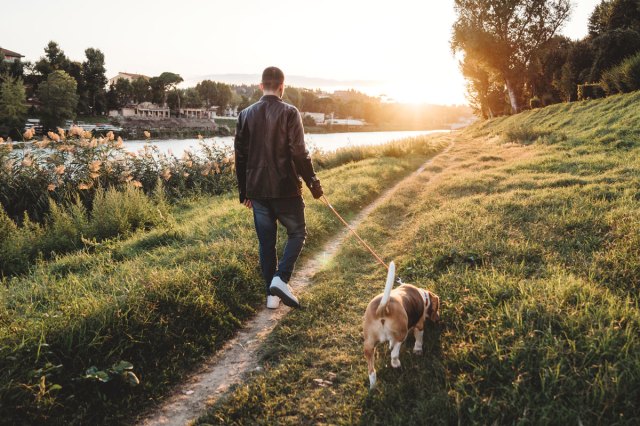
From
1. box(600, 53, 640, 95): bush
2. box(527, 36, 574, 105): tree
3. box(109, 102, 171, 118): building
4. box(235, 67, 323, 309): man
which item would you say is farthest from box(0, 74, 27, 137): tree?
box(527, 36, 574, 105): tree

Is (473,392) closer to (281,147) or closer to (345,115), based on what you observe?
(281,147)

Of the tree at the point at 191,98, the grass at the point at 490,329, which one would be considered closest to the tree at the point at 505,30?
the grass at the point at 490,329

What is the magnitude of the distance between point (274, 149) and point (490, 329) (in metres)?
2.90

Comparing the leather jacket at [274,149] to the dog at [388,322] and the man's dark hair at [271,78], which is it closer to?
the man's dark hair at [271,78]

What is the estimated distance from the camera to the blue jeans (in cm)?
463

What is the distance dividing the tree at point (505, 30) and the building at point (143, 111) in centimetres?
5857

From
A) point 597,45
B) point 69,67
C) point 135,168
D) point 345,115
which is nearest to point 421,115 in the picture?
point 345,115

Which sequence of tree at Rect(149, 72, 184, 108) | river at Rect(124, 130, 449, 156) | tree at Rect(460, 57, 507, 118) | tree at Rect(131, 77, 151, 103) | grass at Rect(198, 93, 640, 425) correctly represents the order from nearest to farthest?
grass at Rect(198, 93, 640, 425), river at Rect(124, 130, 449, 156), tree at Rect(460, 57, 507, 118), tree at Rect(131, 77, 151, 103), tree at Rect(149, 72, 184, 108)

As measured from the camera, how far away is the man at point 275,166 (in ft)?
14.4

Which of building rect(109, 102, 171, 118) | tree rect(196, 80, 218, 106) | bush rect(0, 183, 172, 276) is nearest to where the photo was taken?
bush rect(0, 183, 172, 276)

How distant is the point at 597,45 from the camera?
78.5 feet

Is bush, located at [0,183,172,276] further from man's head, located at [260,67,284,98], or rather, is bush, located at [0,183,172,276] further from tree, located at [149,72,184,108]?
tree, located at [149,72,184,108]

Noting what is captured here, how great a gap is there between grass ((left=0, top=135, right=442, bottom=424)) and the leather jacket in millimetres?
1400

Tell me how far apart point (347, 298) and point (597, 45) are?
91.8 ft
